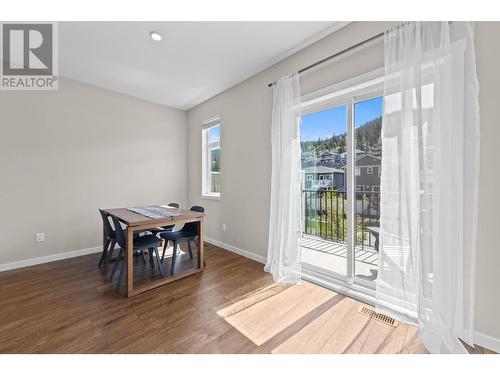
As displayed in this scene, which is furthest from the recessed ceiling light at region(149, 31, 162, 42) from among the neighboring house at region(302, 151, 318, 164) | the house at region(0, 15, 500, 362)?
the neighboring house at region(302, 151, 318, 164)

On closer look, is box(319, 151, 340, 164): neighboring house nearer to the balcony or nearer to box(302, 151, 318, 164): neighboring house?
box(302, 151, 318, 164): neighboring house

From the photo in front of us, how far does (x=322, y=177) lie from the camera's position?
2.61 m

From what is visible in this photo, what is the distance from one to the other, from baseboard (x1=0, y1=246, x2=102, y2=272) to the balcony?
134 inches

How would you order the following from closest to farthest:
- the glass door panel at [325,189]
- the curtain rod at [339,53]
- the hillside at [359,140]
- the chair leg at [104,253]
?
the curtain rod at [339,53]
the hillside at [359,140]
the glass door panel at [325,189]
the chair leg at [104,253]

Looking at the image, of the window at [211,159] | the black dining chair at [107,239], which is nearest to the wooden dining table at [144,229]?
the black dining chair at [107,239]

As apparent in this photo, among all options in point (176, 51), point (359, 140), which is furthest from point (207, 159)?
point (359, 140)

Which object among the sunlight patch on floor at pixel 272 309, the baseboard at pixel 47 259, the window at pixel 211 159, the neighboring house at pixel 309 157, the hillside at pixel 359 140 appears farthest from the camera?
the window at pixel 211 159

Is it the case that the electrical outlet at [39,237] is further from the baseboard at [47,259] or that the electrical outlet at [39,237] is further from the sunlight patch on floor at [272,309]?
the sunlight patch on floor at [272,309]

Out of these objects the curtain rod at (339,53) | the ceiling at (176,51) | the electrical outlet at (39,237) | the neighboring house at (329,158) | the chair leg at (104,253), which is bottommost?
the chair leg at (104,253)

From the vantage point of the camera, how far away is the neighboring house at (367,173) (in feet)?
7.04

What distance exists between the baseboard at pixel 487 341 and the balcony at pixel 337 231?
2.56ft
